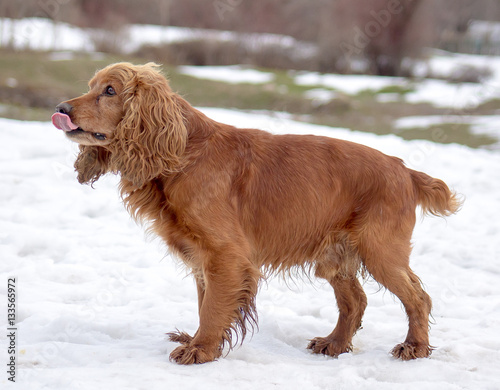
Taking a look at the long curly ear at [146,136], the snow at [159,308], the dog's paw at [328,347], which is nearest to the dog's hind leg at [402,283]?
the snow at [159,308]

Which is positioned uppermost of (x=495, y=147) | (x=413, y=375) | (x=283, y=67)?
(x=283, y=67)

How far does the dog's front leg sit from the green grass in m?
10.2

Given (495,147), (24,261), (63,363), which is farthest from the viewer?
(495,147)

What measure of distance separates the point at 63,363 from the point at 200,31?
3163cm

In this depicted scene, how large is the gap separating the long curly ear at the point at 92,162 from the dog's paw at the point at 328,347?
176cm

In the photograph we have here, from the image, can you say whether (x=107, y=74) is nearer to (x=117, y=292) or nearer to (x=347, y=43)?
(x=117, y=292)

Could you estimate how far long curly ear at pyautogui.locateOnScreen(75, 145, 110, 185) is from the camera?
11.7 feet

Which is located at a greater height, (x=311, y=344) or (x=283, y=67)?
(x=283, y=67)

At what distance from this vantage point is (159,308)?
→ 420 cm

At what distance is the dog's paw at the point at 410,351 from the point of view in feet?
11.4

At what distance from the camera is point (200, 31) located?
32969 mm

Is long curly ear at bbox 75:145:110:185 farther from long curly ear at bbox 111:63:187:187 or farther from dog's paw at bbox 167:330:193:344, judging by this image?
dog's paw at bbox 167:330:193:344

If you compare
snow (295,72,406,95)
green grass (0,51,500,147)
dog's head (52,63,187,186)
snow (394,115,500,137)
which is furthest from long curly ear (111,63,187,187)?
snow (295,72,406,95)

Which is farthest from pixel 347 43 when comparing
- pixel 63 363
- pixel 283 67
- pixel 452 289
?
pixel 63 363
